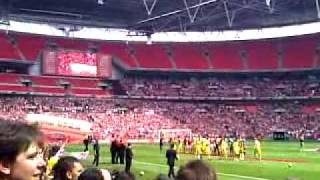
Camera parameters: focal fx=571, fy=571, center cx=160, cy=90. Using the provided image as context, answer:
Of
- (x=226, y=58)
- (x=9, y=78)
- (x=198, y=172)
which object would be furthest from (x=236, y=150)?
(x=226, y=58)

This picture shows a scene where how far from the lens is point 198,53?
73.8 m

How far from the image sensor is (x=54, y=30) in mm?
70062

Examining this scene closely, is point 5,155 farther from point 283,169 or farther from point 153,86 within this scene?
point 153,86

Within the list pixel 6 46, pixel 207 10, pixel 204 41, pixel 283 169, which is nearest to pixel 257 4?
pixel 207 10

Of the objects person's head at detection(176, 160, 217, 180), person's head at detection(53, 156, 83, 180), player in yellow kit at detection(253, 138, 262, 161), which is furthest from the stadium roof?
person's head at detection(176, 160, 217, 180)

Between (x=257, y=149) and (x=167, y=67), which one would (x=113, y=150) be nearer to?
(x=257, y=149)

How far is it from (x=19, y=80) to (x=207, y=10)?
21.9 metres

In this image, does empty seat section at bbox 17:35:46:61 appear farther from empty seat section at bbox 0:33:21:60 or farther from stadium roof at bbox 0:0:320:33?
stadium roof at bbox 0:0:320:33

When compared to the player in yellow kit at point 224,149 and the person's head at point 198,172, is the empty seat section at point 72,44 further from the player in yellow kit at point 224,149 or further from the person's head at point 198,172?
the person's head at point 198,172

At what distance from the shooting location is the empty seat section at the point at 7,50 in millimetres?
63028

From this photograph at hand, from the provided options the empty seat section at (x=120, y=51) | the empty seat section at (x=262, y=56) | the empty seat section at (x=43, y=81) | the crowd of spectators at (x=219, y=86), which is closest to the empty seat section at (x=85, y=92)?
the empty seat section at (x=43, y=81)

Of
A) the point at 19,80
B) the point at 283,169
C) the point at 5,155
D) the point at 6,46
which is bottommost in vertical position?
the point at 283,169

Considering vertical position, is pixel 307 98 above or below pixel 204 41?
below

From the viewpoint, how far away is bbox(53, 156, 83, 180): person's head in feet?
19.4
